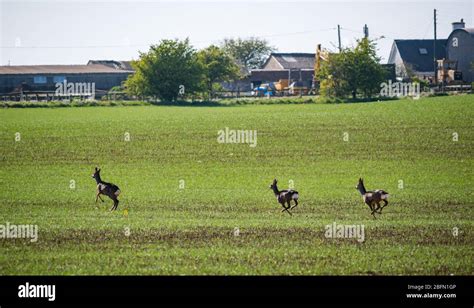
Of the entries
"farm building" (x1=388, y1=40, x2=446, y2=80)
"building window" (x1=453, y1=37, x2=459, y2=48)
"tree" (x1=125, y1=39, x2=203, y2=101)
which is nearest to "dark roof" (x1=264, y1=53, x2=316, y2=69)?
"farm building" (x1=388, y1=40, x2=446, y2=80)

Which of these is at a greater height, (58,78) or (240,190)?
(58,78)

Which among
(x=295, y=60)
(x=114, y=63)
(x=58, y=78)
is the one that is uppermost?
(x=114, y=63)

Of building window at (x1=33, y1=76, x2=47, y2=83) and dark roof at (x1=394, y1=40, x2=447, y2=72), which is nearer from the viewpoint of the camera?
→ building window at (x1=33, y1=76, x2=47, y2=83)

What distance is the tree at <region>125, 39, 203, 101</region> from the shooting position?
91750mm

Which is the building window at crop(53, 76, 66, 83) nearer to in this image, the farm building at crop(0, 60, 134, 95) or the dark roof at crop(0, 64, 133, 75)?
the farm building at crop(0, 60, 134, 95)

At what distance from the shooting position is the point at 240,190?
3250 centimetres

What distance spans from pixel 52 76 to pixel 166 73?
A: 139 feet

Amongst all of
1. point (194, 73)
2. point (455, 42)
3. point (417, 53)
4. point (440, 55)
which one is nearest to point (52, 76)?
point (194, 73)

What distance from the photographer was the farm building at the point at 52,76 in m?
121

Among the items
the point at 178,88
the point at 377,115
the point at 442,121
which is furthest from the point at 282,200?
the point at 178,88

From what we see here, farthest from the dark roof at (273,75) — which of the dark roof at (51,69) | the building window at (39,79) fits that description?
the building window at (39,79)

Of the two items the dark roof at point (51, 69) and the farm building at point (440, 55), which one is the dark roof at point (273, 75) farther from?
the dark roof at point (51, 69)

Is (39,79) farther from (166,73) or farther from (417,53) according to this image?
(417,53)

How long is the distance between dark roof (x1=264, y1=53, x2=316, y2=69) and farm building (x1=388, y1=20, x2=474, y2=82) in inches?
606
